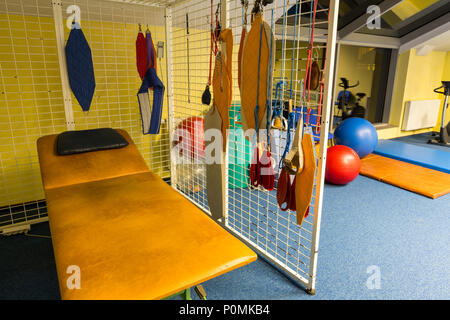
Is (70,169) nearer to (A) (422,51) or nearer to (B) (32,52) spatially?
(B) (32,52)

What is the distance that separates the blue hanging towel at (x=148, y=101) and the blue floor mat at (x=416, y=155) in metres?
3.47

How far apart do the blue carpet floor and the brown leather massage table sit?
1.79ft

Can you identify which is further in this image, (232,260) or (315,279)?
(315,279)

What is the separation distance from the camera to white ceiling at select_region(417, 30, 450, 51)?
195 inches

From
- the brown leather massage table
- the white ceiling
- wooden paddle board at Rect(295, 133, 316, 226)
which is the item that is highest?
the white ceiling

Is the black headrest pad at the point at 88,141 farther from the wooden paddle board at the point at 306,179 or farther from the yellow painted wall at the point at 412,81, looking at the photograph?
the yellow painted wall at the point at 412,81

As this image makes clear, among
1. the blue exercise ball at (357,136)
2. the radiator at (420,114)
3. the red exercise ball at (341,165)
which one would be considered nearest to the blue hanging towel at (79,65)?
the red exercise ball at (341,165)

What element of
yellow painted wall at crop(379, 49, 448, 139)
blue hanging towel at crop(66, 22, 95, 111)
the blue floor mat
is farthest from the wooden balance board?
blue hanging towel at crop(66, 22, 95, 111)

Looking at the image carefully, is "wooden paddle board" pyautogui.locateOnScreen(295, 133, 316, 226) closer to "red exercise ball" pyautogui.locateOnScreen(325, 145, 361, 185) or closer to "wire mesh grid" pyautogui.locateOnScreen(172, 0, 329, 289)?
"wire mesh grid" pyautogui.locateOnScreen(172, 0, 329, 289)

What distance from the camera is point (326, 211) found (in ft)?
9.41

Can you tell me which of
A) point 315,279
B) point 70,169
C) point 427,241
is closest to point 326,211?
point 427,241

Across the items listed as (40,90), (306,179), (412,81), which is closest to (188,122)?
(40,90)

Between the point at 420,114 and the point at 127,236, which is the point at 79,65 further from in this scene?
the point at 420,114

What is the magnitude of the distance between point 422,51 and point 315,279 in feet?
18.0
